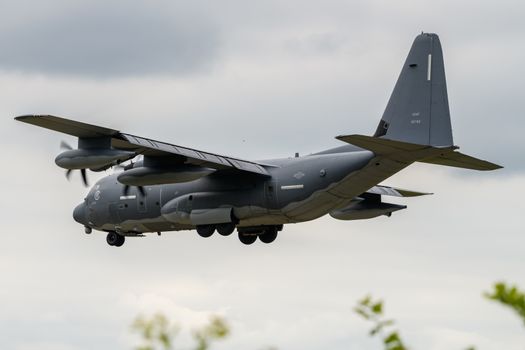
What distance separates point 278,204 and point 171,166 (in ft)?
15.7

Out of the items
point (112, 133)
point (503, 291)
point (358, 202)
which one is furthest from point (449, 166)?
point (503, 291)

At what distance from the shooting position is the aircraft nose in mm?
49938

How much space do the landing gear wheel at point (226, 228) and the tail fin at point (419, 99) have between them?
7.27 meters

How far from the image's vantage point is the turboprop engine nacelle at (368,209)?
47.9m

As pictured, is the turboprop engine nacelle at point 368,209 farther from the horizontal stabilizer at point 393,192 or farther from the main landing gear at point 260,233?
the main landing gear at point 260,233

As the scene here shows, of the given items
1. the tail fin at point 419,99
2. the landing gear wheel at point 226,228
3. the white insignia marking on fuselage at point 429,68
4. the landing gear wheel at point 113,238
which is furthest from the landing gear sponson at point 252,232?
the white insignia marking on fuselage at point 429,68

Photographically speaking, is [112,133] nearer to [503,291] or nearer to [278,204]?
[278,204]

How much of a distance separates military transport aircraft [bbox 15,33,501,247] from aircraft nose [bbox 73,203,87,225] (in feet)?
10.0

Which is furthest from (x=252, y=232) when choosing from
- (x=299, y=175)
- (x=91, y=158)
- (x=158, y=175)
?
(x=91, y=158)

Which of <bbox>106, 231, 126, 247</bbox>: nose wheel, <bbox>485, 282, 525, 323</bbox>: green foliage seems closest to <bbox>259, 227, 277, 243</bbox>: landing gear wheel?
<bbox>106, 231, 126, 247</bbox>: nose wheel

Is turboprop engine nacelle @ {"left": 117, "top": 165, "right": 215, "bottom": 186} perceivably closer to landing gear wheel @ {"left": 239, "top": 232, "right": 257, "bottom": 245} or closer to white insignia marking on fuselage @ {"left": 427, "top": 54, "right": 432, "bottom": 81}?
landing gear wheel @ {"left": 239, "top": 232, "right": 257, "bottom": 245}

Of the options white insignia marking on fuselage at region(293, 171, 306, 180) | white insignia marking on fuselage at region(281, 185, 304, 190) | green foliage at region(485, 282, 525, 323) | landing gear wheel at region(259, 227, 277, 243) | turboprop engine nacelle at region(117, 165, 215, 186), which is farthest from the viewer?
landing gear wheel at region(259, 227, 277, 243)

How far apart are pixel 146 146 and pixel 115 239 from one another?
448 inches

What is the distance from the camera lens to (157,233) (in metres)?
48.5
